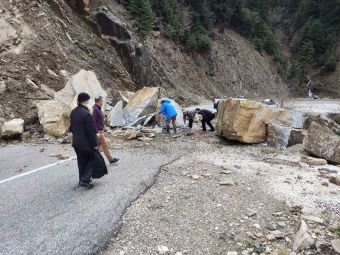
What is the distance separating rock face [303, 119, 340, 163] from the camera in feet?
37.0

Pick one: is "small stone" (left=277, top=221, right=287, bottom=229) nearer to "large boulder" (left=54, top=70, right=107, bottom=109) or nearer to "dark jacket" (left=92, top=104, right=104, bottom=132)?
"dark jacket" (left=92, top=104, right=104, bottom=132)

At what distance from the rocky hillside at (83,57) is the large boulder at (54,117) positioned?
64 cm

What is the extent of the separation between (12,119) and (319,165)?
1070cm

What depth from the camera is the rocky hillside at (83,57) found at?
1644 centimetres

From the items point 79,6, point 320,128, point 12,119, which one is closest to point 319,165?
point 320,128

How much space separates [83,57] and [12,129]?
10.2 metres

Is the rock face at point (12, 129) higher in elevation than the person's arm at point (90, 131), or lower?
lower

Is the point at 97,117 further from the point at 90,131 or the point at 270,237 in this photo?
the point at 270,237

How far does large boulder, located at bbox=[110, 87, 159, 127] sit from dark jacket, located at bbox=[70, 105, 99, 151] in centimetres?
888

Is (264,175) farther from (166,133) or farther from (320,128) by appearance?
(166,133)

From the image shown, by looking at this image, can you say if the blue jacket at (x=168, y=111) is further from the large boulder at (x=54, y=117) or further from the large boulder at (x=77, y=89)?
the large boulder at (x=54, y=117)

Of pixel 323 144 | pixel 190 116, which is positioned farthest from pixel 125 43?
pixel 323 144

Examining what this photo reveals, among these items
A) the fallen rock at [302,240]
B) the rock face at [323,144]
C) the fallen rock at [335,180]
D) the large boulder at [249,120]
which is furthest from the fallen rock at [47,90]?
the fallen rock at [302,240]

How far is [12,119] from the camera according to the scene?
14.2 metres
